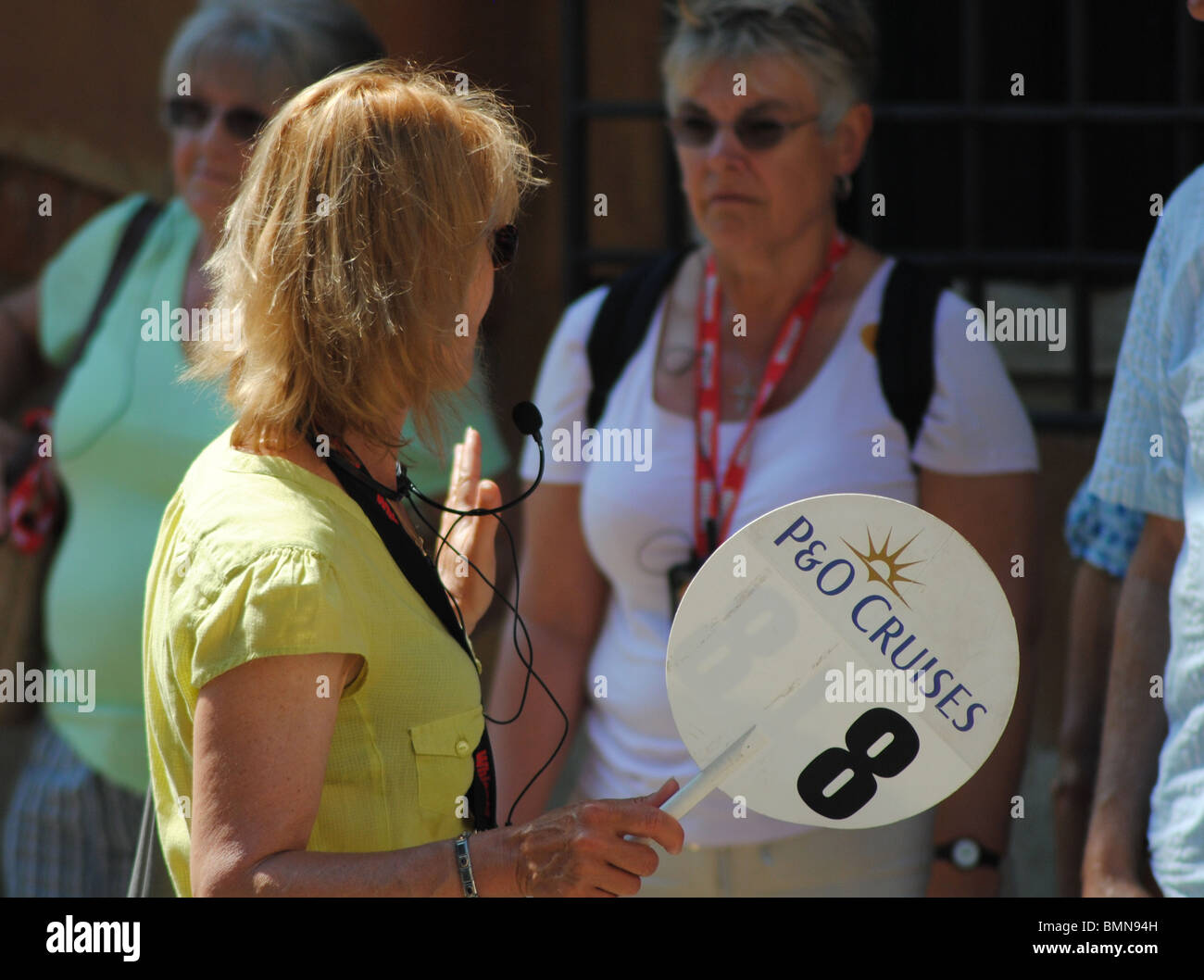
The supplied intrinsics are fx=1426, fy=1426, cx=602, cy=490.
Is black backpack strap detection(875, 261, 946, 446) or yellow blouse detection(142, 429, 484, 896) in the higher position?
black backpack strap detection(875, 261, 946, 446)

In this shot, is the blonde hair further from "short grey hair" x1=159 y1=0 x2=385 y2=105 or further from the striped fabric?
the striped fabric

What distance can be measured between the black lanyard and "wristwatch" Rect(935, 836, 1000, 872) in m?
1.05

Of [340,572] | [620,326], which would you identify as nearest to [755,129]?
[620,326]

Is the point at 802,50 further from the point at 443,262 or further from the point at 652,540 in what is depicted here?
the point at 443,262

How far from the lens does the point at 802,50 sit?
2.47 metres

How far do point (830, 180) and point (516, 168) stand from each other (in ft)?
3.62

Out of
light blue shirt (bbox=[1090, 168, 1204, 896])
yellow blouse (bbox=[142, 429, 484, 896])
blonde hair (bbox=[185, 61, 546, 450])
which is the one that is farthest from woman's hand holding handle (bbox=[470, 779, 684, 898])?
light blue shirt (bbox=[1090, 168, 1204, 896])

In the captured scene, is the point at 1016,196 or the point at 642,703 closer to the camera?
the point at 642,703

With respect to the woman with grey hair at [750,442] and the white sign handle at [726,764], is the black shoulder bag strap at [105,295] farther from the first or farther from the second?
the white sign handle at [726,764]

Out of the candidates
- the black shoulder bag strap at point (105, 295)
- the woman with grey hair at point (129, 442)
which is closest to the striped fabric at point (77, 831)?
the woman with grey hair at point (129, 442)

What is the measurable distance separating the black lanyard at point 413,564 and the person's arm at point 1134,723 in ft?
3.33

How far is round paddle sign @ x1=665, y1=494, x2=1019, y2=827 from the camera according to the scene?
149cm

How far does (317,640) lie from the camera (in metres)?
1.30
